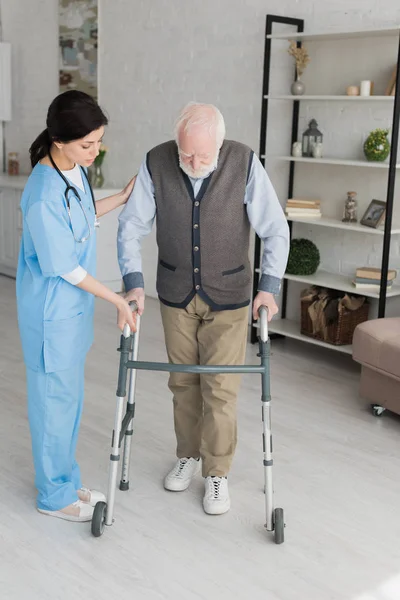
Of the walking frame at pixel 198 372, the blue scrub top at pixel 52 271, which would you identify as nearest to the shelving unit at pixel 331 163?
the walking frame at pixel 198 372

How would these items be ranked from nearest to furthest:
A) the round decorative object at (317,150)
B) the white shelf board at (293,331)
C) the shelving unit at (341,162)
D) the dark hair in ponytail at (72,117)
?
the dark hair in ponytail at (72,117), the shelving unit at (341,162), the white shelf board at (293,331), the round decorative object at (317,150)

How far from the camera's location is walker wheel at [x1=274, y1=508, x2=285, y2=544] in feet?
8.52

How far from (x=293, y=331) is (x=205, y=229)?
227 cm

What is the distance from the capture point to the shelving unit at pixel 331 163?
13.3ft

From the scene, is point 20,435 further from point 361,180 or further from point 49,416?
point 361,180

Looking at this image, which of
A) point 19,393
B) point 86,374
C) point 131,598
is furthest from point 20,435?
point 131,598

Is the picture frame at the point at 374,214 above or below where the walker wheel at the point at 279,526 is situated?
above

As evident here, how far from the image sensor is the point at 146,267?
631 cm

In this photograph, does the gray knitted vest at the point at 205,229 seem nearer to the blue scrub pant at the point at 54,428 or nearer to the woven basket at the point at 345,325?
the blue scrub pant at the point at 54,428

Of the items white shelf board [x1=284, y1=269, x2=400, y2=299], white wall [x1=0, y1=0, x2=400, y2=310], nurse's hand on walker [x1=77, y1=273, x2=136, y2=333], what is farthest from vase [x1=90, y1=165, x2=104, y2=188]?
nurse's hand on walker [x1=77, y1=273, x2=136, y2=333]

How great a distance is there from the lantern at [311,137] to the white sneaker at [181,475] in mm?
2290

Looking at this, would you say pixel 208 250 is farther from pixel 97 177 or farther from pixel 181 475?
pixel 97 177

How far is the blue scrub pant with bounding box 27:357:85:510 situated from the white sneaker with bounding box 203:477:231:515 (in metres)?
0.47

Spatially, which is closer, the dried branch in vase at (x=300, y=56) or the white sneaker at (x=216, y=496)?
the white sneaker at (x=216, y=496)
